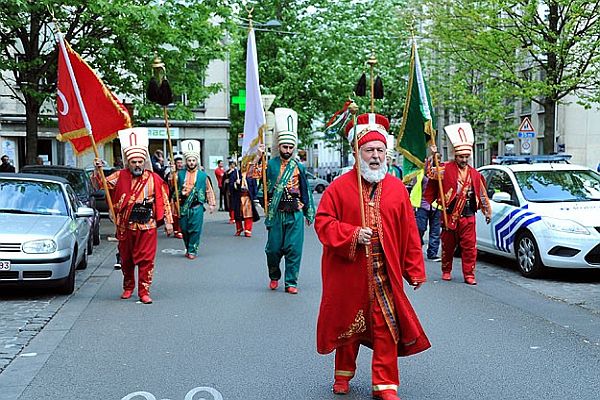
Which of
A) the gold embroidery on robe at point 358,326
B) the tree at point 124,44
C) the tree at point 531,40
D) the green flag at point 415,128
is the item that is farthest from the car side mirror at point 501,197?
the tree at point 531,40

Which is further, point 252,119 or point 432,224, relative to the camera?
point 432,224

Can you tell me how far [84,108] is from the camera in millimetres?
11047

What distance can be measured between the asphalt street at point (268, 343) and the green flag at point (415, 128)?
1663 millimetres

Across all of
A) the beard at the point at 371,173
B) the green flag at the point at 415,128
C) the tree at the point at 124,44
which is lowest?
the beard at the point at 371,173

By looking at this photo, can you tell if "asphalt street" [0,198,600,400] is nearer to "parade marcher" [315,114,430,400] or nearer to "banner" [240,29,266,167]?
"parade marcher" [315,114,430,400]

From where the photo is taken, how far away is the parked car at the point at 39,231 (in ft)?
31.9

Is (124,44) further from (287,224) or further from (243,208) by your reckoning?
(287,224)

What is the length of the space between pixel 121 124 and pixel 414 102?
4.07m

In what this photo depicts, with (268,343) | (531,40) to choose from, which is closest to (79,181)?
(268,343)

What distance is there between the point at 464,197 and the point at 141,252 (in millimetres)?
4382

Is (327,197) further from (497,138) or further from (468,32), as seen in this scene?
(497,138)

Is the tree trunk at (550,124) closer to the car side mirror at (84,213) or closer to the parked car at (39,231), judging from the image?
the parked car at (39,231)

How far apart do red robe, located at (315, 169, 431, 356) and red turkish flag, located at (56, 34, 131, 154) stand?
19.9 feet

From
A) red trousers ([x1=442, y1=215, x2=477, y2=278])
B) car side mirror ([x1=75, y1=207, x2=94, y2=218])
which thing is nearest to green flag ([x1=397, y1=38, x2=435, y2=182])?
red trousers ([x1=442, y1=215, x2=477, y2=278])
